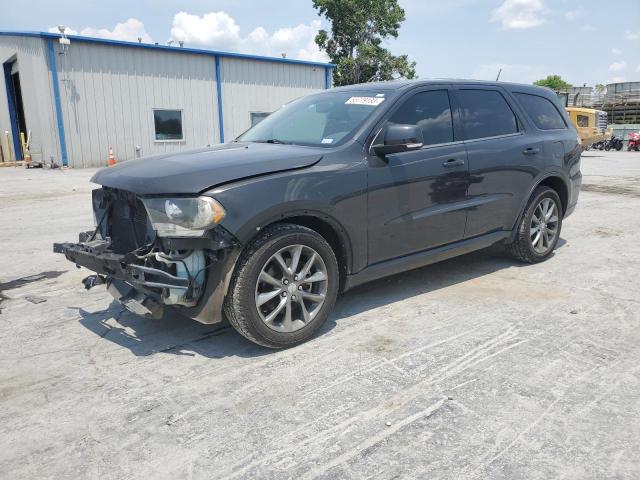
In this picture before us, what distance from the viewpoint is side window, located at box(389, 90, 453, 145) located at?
4309mm

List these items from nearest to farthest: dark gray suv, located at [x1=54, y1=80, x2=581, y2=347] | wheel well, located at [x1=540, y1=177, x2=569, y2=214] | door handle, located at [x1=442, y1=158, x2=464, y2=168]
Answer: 1. dark gray suv, located at [x1=54, y1=80, x2=581, y2=347]
2. door handle, located at [x1=442, y1=158, x2=464, y2=168]
3. wheel well, located at [x1=540, y1=177, x2=569, y2=214]

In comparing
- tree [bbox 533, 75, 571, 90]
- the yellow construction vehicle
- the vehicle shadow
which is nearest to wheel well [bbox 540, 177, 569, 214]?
the vehicle shadow

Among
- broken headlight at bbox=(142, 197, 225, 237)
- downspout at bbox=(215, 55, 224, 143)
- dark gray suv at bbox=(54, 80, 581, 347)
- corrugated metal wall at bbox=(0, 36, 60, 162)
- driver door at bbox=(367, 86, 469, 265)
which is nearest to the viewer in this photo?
broken headlight at bbox=(142, 197, 225, 237)

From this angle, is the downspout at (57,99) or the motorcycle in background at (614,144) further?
the motorcycle in background at (614,144)

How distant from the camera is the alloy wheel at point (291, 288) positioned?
3.46 meters

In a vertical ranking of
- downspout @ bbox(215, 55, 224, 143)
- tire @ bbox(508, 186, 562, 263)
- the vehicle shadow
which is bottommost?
the vehicle shadow

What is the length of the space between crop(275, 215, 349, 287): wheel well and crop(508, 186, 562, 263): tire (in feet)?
7.94

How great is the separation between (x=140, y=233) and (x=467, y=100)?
3.12 metres

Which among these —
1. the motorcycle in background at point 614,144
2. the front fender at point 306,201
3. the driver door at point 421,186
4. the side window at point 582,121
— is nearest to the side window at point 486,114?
the driver door at point 421,186

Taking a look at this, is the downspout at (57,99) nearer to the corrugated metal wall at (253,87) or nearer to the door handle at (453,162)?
the corrugated metal wall at (253,87)

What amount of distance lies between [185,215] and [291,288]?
0.86 m

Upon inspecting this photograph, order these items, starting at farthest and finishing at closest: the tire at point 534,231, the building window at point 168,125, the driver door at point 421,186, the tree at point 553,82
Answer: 1. the tree at point 553,82
2. the building window at point 168,125
3. the tire at point 534,231
4. the driver door at point 421,186

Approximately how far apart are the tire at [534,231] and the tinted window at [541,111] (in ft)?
2.32

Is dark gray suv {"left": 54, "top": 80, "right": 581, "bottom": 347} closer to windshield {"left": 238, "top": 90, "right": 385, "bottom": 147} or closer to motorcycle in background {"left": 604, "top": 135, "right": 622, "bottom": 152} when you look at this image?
windshield {"left": 238, "top": 90, "right": 385, "bottom": 147}
